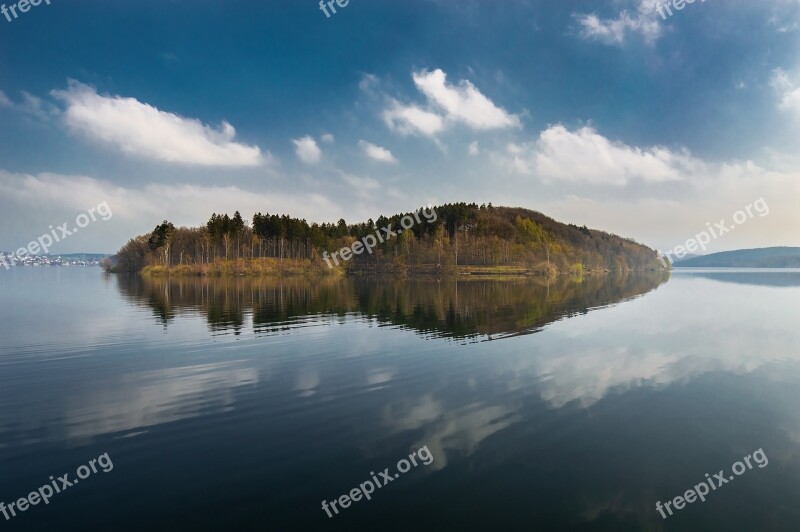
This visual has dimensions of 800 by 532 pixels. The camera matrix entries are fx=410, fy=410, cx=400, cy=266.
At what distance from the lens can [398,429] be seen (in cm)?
1320

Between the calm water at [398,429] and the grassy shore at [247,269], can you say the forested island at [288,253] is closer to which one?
the grassy shore at [247,269]

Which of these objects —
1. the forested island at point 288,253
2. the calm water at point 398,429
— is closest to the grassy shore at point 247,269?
the forested island at point 288,253

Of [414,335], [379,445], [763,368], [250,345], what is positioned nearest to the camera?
[379,445]

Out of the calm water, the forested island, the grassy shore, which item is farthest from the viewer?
the forested island

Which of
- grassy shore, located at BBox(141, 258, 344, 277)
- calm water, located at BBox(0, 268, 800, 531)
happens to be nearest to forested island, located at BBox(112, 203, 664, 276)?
grassy shore, located at BBox(141, 258, 344, 277)

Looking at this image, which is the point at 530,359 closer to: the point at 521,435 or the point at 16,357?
the point at 521,435

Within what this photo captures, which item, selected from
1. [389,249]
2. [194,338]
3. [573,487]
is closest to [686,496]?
[573,487]

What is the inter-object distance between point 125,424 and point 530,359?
62.0 feet

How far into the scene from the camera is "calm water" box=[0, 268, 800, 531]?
29.1 ft

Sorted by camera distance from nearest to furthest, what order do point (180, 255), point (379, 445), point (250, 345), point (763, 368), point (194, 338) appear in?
point (379, 445) < point (763, 368) < point (250, 345) < point (194, 338) < point (180, 255)

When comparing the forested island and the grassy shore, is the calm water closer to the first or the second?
the grassy shore

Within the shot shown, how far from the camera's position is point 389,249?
186750 mm

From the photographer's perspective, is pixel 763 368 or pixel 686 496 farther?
pixel 763 368

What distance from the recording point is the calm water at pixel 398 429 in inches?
349
